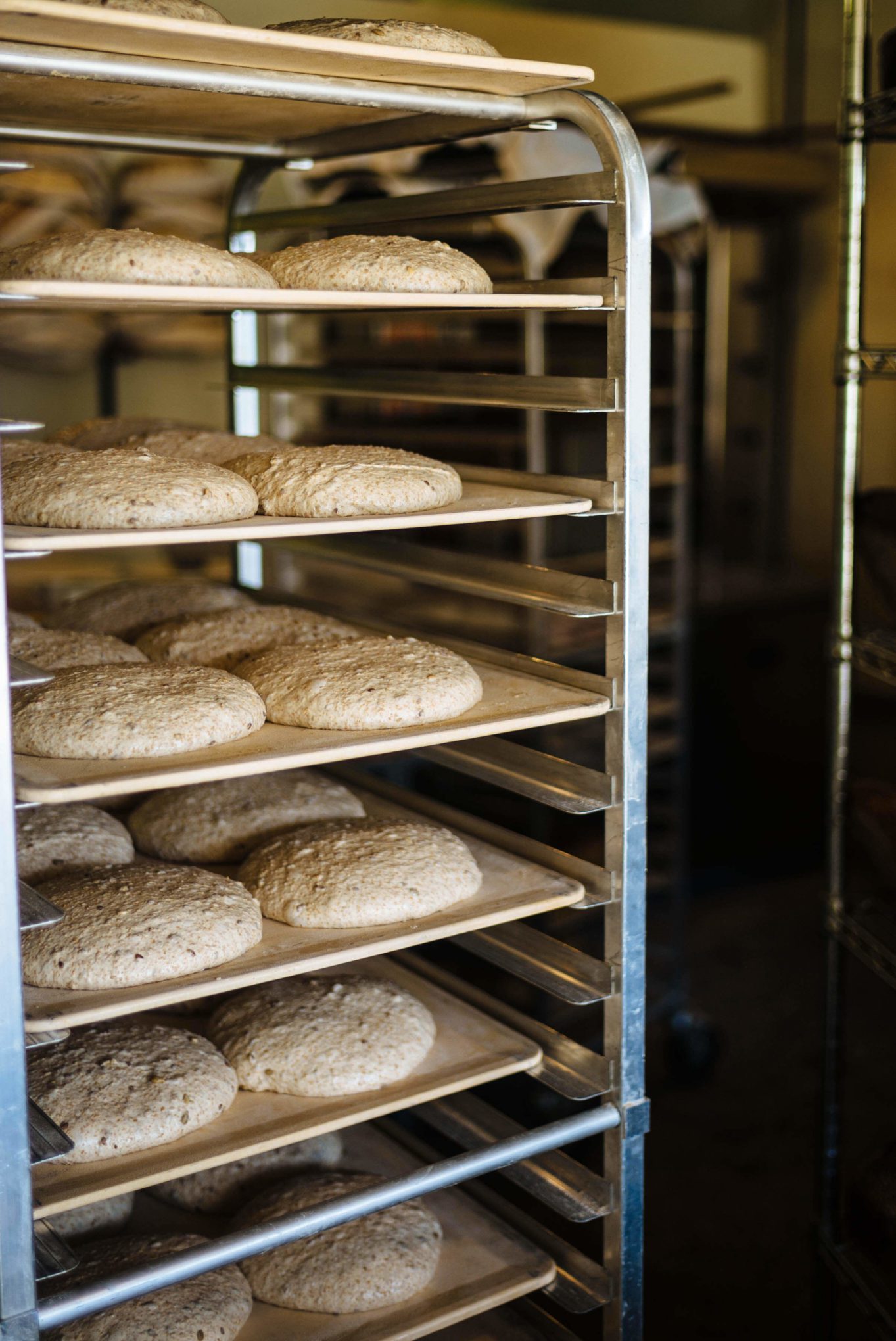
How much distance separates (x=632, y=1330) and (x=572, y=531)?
2851 millimetres

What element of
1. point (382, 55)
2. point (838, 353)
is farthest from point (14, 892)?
point (838, 353)

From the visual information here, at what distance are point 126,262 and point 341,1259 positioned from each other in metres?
1.24

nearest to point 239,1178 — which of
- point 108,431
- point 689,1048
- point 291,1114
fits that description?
point 291,1114

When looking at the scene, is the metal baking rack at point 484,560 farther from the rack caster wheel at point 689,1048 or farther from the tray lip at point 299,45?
the rack caster wheel at point 689,1048

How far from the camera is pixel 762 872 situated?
15.1 feet

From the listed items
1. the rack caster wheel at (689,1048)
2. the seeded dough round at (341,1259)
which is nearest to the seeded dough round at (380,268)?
the seeded dough round at (341,1259)

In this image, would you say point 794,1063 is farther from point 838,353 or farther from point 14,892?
point 14,892

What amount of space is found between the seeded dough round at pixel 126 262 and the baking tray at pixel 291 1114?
947 mm

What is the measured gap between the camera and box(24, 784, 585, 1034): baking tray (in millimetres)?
1363

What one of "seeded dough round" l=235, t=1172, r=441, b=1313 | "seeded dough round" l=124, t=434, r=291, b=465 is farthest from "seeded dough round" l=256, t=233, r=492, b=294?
"seeded dough round" l=235, t=1172, r=441, b=1313

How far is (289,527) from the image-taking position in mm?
1354

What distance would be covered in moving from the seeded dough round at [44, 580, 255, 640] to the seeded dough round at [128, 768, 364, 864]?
0.95ft

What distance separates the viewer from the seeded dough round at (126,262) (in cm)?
136

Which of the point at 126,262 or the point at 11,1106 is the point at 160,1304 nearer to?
the point at 11,1106
